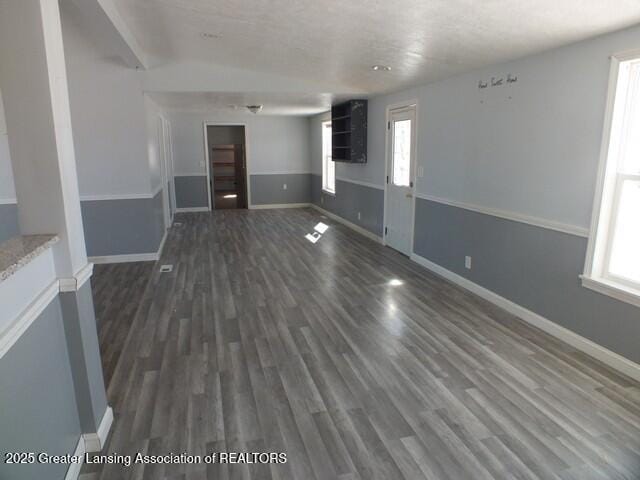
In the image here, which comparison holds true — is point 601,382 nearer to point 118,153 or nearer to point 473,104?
point 473,104

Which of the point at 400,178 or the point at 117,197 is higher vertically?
the point at 400,178

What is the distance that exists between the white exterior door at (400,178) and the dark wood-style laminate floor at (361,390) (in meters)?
1.36

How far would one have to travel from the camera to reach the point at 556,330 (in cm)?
323

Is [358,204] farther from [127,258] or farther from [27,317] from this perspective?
[27,317]

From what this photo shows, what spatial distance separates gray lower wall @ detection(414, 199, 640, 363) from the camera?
280 cm

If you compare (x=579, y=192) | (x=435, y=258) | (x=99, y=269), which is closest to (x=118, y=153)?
(x=99, y=269)

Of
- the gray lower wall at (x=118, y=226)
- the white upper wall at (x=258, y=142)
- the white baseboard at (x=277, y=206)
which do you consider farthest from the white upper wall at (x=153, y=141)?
the white baseboard at (x=277, y=206)

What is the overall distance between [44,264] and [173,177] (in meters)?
7.93

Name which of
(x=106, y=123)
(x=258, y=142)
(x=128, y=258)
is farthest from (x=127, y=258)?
(x=258, y=142)

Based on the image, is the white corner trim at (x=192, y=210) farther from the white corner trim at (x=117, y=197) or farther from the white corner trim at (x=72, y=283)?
the white corner trim at (x=72, y=283)

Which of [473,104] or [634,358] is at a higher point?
[473,104]

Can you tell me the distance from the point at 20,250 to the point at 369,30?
106 inches

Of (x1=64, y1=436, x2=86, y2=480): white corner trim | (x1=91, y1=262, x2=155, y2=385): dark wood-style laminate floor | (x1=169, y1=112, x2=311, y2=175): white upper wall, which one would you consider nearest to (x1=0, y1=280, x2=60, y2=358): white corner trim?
(x1=64, y1=436, x2=86, y2=480): white corner trim

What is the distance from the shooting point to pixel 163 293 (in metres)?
4.28
